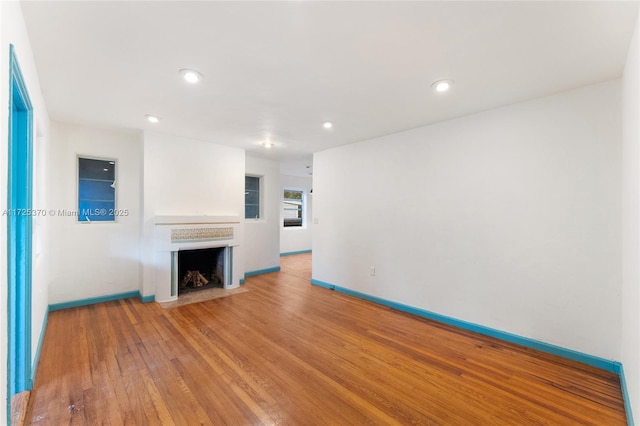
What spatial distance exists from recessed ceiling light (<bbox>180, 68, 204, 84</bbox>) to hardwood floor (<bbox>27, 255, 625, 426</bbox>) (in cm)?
249

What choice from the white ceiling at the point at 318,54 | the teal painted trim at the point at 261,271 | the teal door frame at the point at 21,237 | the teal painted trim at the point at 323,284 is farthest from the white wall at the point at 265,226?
the teal door frame at the point at 21,237

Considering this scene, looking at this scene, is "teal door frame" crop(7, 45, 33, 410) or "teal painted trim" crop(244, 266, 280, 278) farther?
"teal painted trim" crop(244, 266, 280, 278)

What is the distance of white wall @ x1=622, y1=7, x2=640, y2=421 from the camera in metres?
1.58

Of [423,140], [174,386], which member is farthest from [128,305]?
[423,140]

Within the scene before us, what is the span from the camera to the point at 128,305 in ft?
12.7

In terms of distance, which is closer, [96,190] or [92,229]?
[92,229]

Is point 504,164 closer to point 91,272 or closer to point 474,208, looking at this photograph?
point 474,208

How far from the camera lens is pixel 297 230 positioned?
880 centimetres

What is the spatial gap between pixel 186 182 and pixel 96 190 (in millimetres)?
1230

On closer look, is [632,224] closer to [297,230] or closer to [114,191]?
[114,191]

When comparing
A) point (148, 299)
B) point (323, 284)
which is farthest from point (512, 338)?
point (148, 299)

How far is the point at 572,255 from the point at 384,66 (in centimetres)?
242

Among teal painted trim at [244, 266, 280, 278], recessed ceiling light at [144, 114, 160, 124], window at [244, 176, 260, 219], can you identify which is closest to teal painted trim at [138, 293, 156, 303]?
teal painted trim at [244, 266, 280, 278]

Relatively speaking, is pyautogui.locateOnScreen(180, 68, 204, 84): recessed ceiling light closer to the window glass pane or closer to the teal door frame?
the teal door frame
